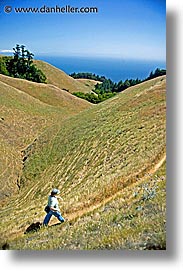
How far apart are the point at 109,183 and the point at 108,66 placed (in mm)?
1477

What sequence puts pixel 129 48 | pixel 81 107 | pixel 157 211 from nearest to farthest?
1. pixel 157 211
2. pixel 129 48
3. pixel 81 107

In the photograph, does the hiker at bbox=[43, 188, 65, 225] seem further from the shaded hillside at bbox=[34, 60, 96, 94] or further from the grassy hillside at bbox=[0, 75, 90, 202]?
the shaded hillside at bbox=[34, 60, 96, 94]

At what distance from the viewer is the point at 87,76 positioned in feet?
22.3

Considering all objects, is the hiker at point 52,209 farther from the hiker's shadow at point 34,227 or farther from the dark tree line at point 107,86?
the dark tree line at point 107,86

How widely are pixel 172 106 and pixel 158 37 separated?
0.85 meters

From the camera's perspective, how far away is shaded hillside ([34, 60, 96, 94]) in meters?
6.84

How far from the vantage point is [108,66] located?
6.59 meters

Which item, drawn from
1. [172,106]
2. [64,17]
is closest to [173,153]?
[172,106]

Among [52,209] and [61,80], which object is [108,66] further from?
[52,209]

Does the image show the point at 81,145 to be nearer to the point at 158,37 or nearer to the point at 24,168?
the point at 24,168

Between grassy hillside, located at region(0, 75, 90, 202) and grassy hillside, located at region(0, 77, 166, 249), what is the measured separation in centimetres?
26

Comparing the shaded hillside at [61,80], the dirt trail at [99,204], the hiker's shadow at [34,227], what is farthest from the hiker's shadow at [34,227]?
the shaded hillside at [61,80]

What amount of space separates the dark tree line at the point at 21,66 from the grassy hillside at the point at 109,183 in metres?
1.08

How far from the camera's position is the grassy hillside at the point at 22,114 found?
24.0 ft
